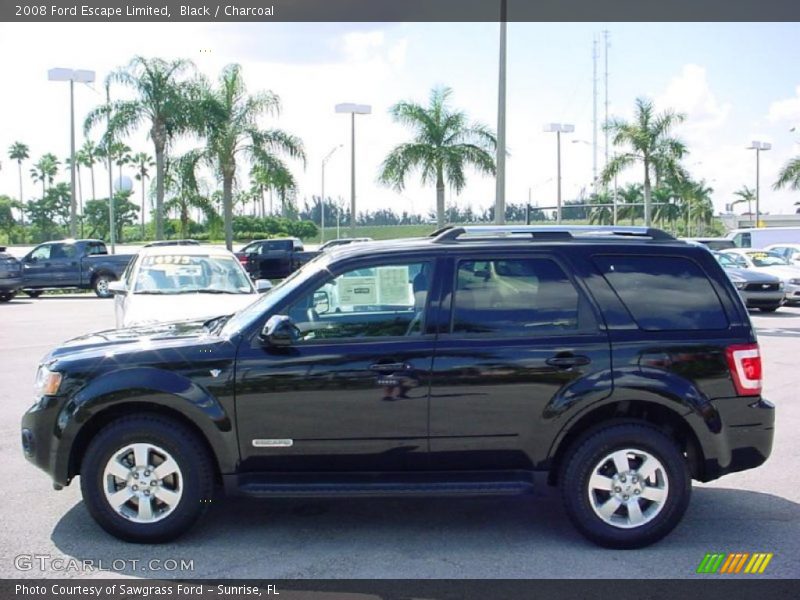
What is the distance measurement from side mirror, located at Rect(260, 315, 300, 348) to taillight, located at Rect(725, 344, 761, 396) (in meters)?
2.67

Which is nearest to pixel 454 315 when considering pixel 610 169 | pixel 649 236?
pixel 649 236

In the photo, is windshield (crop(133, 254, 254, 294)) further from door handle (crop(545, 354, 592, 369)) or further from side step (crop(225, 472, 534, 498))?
door handle (crop(545, 354, 592, 369))

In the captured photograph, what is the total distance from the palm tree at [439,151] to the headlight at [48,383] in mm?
23664

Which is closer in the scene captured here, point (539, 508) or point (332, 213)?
point (539, 508)

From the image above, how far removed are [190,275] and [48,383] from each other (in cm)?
617

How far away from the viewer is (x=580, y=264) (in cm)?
537

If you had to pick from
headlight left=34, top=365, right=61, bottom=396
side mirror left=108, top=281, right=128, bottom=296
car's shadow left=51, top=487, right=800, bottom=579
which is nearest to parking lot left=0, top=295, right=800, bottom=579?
car's shadow left=51, top=487, right=800, bottom=579

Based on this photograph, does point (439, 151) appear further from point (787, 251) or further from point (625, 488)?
point (625, 488)

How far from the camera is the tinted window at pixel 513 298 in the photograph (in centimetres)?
524

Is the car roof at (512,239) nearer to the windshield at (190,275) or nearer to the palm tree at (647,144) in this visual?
the windshield at (190,275)

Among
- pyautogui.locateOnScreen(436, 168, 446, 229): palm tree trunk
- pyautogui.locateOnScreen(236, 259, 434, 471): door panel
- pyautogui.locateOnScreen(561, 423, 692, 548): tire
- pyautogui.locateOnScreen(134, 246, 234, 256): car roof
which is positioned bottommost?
pyautogui.locateOnScreen(561, 423, 692, 548): tire

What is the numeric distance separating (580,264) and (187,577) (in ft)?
9.77

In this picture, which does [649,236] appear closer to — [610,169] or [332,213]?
[610,169]

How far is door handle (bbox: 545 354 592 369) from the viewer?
512 cm
